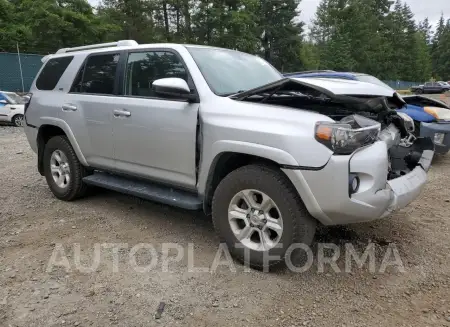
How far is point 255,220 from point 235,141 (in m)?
0.65

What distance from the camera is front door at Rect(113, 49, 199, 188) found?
355cm

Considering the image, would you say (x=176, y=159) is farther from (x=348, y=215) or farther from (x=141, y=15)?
(x=141, y=15)

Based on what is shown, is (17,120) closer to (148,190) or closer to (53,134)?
(53,134)

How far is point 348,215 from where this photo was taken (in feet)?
9.33

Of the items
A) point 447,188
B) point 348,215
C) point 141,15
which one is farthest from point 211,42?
point 348,215

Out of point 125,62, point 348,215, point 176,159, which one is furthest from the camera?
point 125,62

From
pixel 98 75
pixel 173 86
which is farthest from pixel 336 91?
A: pixel 98 75

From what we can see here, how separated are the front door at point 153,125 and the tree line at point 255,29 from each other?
2526 centimetres

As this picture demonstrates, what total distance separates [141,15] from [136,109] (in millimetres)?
33570

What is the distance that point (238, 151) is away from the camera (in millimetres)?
3129

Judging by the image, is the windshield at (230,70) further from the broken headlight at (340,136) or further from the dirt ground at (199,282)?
the dirt ground at (199,282)

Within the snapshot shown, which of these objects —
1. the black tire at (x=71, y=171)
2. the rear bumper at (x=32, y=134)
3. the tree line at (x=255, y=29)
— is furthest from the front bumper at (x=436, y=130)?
the tree line at (x=255, y=29)

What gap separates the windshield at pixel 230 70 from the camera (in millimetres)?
3631

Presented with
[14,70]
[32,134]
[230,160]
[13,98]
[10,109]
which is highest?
[14,70]
